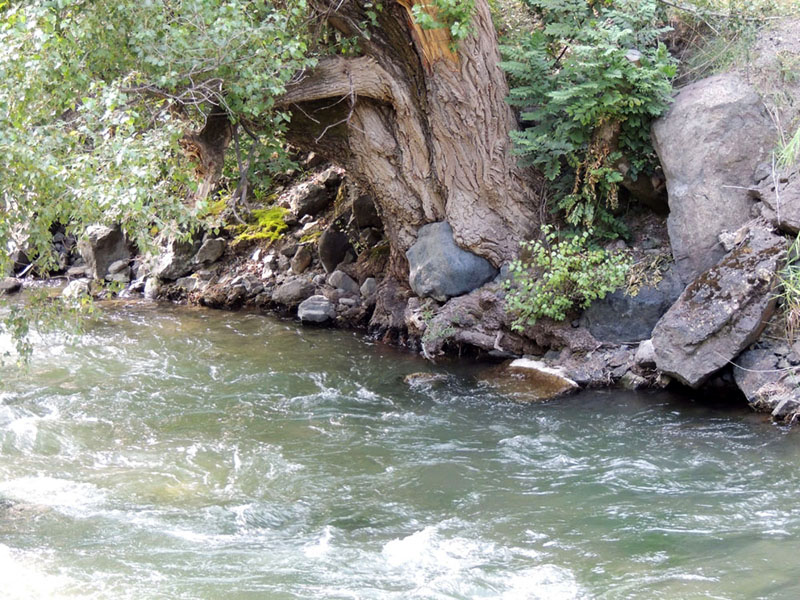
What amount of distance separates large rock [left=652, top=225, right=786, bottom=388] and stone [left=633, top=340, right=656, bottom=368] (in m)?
0.32

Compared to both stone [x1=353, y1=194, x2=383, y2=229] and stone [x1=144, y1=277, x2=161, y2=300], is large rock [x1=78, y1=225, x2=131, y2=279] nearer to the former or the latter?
stone [x1=144, y1=277, x2=161, y2=300]

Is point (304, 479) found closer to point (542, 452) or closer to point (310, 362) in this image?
point (542, 452)

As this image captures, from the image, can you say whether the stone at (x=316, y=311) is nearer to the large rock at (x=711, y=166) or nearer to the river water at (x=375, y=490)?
the river water at (x=375, y=490)

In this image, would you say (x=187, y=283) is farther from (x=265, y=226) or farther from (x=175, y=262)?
(x=265, y=226)

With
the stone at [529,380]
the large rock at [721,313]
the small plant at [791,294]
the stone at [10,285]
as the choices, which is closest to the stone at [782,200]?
the large rock at [721,313]

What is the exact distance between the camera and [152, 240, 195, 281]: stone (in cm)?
1531

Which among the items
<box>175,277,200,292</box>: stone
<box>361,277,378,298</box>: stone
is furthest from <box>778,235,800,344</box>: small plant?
<box>175,277,200,292</box>: stone

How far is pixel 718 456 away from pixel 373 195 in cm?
608

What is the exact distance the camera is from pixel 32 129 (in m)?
6.41

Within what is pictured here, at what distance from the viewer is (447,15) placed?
927cm

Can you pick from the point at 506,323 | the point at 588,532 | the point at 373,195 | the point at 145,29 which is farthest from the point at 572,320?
the point at 145,29

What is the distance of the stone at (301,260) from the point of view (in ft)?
45.5

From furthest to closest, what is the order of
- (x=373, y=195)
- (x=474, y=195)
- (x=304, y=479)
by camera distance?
(x=373, y=195) → (x=474, y=195) → (x=304, y=479)

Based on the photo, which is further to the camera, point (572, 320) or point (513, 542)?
point (572, 320)
